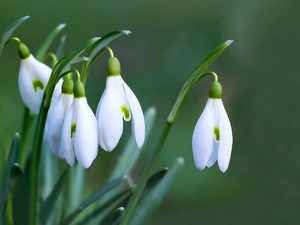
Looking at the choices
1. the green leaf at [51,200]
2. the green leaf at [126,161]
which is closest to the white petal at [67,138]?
the green leaf at [51,200]

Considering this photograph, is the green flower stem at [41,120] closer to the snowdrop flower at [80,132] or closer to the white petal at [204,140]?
the snowdrop flower at [80,132]

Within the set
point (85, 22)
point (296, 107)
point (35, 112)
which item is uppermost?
point (35, 112)

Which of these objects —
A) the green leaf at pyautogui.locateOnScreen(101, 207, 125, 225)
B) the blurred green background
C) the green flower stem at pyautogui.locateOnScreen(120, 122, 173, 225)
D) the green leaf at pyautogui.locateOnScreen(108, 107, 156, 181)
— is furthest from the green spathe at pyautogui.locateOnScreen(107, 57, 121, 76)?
the blurred green background

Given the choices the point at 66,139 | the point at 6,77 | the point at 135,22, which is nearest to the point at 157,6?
the point at 135,22

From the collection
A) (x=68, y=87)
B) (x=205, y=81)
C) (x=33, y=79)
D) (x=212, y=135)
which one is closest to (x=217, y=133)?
(x=212, y=135)

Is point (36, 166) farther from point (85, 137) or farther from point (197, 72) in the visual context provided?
point (197, 72)

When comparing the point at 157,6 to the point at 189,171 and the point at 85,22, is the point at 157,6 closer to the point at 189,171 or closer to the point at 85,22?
the point at 85,22
